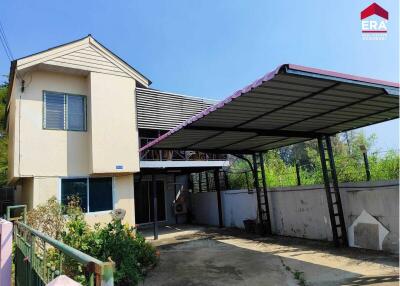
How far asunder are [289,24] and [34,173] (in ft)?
26.7

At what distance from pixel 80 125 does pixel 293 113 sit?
7112mm

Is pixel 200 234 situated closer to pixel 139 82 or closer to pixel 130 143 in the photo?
pixel 130 143

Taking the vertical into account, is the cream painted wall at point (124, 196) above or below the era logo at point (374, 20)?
below

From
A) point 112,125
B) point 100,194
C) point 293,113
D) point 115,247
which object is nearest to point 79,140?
point 112,125

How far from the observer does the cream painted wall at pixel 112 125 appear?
34.3ft

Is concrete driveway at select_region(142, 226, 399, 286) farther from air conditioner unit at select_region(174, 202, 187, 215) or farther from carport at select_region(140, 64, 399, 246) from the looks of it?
air conditioner unit at select_region(174, 202, 187, 215)

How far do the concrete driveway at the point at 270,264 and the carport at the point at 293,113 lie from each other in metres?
1.23

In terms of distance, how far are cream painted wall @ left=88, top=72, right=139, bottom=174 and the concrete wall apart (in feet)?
15.7

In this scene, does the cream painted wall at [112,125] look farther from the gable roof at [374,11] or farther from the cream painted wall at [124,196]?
the gable roof at [374,11]

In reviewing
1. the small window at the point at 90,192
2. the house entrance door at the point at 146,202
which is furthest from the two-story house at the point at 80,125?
the house entrance door at the point at 146,202

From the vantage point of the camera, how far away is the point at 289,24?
23.8 feet

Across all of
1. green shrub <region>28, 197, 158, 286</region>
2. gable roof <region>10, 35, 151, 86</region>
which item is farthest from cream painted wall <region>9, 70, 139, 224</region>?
green shrub <region>28, 197, 158, 286</region>

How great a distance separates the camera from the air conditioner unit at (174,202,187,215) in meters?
16.0

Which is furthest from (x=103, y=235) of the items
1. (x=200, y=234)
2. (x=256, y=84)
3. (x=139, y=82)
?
(x=139, y=82)
